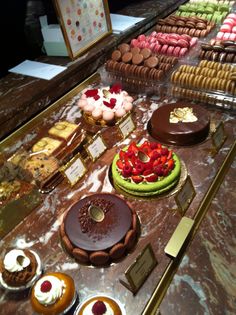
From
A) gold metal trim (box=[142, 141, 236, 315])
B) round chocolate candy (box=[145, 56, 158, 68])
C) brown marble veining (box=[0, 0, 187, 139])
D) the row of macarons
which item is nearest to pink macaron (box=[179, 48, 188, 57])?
round chocolate candy (box=[145, 56, 158, 68])

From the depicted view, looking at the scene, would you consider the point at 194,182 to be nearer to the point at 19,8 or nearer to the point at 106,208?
the point at 106,208

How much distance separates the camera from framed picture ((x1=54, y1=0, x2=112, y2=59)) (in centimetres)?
280

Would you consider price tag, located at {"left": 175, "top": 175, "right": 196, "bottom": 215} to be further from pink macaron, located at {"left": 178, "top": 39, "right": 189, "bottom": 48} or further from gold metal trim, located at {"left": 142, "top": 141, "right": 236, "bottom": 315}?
pink macaron, located at {"left": 178, "top": 39, "right": 189, "bottom": 48}

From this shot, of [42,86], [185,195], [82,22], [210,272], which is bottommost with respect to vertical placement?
[210,272]

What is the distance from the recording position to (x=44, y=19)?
3064mm

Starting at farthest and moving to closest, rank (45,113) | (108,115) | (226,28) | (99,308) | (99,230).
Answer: (226,28) < (45,113) < (108,115) < (99,230) < (99,308)

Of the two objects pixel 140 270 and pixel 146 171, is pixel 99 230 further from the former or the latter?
pixel 146 171

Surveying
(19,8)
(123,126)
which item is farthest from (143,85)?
(19,8)

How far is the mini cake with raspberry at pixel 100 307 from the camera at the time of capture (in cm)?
140

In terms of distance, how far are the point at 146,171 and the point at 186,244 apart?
443mm

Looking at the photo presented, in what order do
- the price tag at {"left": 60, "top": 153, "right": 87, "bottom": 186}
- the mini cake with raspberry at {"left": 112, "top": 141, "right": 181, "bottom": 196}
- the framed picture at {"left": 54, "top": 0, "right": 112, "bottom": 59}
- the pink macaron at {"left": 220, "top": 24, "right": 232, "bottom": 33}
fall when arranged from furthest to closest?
the pink macaron at {"left": 220, "top": 24, "right": 232, "bottom": 33} → the framed picture at {"left": 54, "top": 0, "right": 112, "bottom": 59} → the price tag at {"left": 60, "top": 153, "right": 87, "bottom": 186} → the mini cake with raspberry at {"left": 112, "top": 141, "right": 181, "bottom": 196}

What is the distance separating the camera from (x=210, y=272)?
5.40 ft

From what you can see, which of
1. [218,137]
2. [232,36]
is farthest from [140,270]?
[232,36]

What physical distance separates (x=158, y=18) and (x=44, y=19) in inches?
54.3
